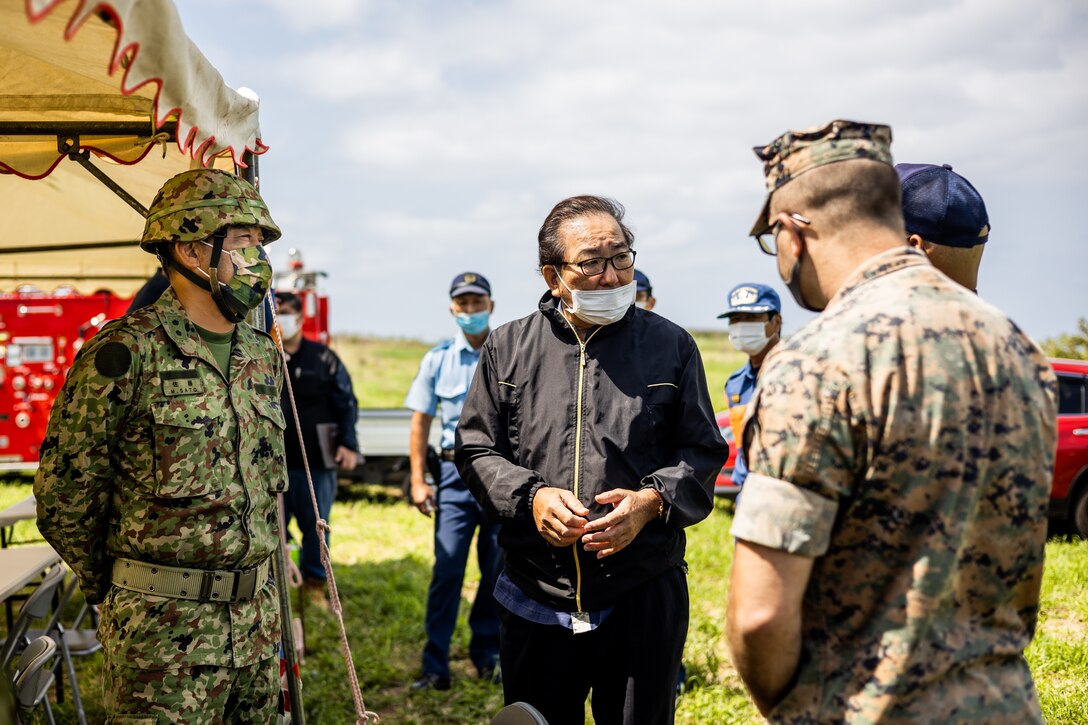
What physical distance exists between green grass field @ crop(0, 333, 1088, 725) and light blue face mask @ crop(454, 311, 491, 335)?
201 cm

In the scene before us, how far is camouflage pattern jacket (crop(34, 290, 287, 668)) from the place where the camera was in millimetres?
2527

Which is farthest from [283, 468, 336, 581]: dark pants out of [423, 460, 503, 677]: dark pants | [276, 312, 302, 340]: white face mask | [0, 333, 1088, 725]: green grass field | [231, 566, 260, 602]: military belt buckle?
[231, 566, 260, 602]: military belt buckle

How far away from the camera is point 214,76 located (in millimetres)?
2473

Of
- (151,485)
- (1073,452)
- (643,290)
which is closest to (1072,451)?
(1073,452)

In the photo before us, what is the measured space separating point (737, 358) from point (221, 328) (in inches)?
896

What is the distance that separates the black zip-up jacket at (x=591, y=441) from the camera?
8.63 ft

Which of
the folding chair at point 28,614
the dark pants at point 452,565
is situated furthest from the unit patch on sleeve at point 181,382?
the dark pants at point 452,565

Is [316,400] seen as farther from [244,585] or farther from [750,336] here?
[244,585]

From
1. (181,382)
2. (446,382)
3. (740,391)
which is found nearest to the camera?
(181,382)

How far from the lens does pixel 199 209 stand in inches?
107

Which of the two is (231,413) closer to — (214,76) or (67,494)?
(67,494)

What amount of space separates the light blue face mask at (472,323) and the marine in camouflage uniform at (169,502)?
8.23 feet

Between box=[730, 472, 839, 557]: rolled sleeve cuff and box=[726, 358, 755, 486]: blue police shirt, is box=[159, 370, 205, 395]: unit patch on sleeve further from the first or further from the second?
box=[726, 358, 755, 486]: blue police shirt

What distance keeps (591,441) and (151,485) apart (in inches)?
51.6
